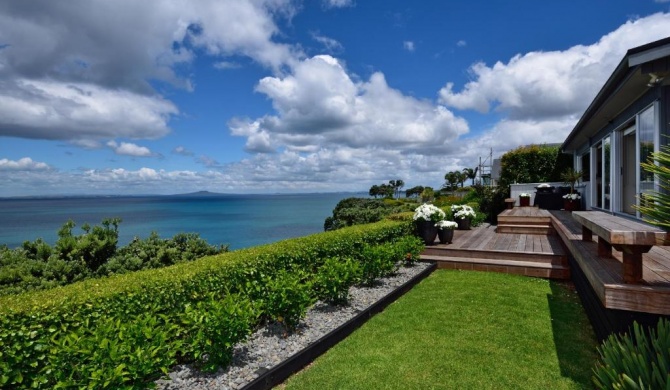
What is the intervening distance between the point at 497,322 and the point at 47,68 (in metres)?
10.9

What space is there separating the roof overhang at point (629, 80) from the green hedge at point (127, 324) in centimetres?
542

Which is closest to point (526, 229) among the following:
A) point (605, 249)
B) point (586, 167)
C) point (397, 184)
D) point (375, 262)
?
point (586, 167)

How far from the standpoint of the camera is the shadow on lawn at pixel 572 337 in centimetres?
321

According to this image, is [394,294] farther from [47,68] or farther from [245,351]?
[47,68]

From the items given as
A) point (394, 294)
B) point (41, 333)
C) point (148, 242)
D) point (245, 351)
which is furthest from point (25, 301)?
point (394, 294)

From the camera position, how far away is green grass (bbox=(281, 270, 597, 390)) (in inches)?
121

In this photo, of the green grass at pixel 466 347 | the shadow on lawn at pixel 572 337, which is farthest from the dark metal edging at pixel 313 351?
the shadow on lawn at pixel 572 337

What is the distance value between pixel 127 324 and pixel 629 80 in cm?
746

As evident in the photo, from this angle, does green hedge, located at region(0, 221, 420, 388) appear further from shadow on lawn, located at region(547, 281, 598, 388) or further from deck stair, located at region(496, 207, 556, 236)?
deck stair, located at region(496, 207, 556, 236)

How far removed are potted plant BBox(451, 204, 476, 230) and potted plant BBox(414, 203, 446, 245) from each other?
9.84 feet

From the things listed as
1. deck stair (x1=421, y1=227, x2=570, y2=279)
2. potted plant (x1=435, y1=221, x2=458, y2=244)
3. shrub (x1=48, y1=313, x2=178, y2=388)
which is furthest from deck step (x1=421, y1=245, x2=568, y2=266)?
shrub (x1=48, y1=313, x2=178, y2=388)

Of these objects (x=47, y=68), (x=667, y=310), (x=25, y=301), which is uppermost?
(x=47, y=68)

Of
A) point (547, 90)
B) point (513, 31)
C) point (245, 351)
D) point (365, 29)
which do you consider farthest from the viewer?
point (547, 90)

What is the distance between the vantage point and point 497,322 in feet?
14.3
